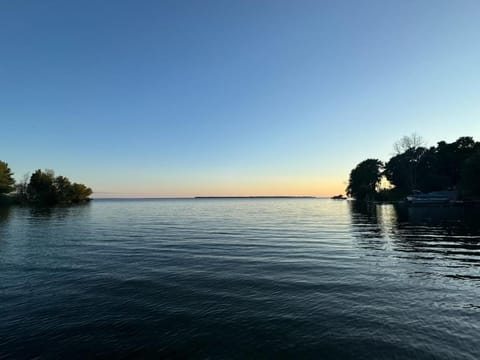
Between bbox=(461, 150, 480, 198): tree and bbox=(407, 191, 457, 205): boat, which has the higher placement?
bbox=(461, 150, 480, 198): tree

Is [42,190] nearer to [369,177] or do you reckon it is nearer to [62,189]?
[62,189]

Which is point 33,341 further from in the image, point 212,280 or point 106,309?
point 212,280

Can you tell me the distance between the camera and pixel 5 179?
126 meters

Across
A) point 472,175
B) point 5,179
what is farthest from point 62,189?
point 472,175

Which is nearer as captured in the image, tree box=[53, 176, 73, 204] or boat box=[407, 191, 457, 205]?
boat box=[407, 191, 457, 205]

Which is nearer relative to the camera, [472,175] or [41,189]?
[472,175]

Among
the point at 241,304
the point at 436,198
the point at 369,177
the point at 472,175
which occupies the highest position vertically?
the point at 369,177

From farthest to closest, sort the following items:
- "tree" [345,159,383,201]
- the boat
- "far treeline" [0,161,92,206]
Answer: "tree" [345,159,383,201]
"far treeline" [0,161,92,206]
the boat

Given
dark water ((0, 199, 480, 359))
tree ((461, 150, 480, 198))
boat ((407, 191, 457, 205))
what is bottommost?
dark water ((0, 199, 480, 359))

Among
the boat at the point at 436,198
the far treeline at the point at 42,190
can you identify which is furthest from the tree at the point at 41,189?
the boat at the point at 436,198

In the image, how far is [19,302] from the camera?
13.6 m

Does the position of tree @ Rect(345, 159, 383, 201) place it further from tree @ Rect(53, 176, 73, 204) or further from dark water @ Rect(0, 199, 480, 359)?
tree @ Rect(53, 176, 73, 204)

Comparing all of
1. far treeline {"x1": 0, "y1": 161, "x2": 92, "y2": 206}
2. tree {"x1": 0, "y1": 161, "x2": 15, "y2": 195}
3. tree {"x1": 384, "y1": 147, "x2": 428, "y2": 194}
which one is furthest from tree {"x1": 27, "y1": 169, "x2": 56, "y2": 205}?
tree {"x1": 384, "y1": 147, "x2": 428, "y2": 194}

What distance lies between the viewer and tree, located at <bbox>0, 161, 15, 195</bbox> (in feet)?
407
